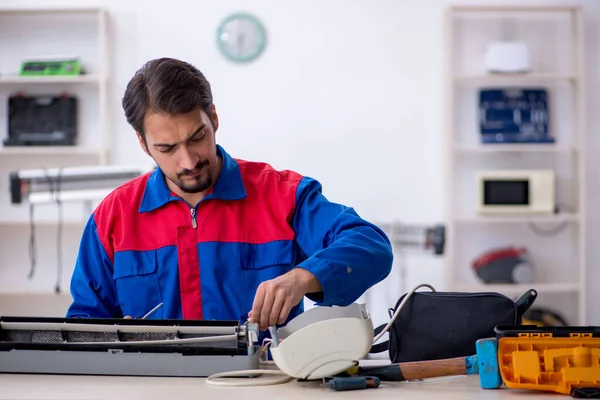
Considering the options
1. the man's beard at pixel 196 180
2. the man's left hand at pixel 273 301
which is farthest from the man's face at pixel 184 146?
the man's left hand at pixel 273 301

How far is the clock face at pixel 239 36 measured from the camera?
4.91 meters

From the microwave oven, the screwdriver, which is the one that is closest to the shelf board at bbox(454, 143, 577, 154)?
the microwave oven

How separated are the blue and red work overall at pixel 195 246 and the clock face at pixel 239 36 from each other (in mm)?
2981

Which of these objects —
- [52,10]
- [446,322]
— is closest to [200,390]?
[446,322]

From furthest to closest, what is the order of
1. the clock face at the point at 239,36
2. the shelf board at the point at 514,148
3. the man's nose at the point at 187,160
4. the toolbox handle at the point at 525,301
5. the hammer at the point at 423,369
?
1. the clock face at the point at 239,36
2. the shelf board at the point at 514,148
3. the man's nose at the point at 187,160
4. the toolbox handle at the point at 525,301
5. the hammer at the point at 423,369

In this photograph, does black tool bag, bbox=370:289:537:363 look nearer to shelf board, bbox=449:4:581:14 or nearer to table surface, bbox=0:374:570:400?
table surface, bbox=0:374:570:400

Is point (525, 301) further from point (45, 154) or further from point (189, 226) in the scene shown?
point (45, 154)

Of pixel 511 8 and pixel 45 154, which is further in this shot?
pixel 45 154

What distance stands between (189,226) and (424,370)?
0.73 meters

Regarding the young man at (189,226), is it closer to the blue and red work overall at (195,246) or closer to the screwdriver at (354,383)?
the blue and red work overall at (195,246)

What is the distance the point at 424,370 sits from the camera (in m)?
1.49

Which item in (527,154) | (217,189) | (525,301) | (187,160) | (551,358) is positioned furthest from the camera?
(527,154)

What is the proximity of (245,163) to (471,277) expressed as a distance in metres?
3.16

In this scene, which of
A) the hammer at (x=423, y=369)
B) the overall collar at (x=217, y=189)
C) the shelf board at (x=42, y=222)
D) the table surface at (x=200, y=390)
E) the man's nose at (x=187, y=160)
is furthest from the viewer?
the shelf board at (x=42, y=222)
